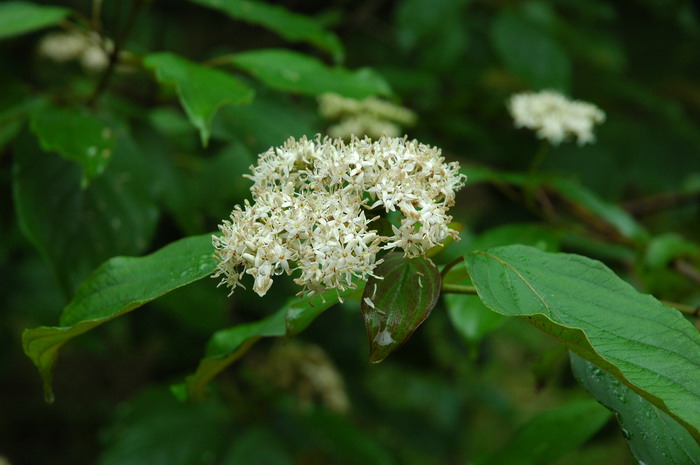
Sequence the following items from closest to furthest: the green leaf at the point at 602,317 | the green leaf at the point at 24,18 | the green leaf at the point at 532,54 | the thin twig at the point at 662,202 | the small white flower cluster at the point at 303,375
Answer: the green leaf at the point at 602,317, the green leaf at the point at 24,18, the thin twig at the point at 662,202, the green leaf at the point at 532,54, the small white flower cluster at the point at 303,375

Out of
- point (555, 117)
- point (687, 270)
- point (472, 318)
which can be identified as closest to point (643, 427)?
point (472, 318)

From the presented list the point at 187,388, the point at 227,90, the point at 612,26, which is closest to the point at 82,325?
the point at 187,388

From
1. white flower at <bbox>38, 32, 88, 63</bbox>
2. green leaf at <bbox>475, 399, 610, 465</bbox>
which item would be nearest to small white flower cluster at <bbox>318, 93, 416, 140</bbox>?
white flower at <bbox>38, 32, 88, 63</bbox>

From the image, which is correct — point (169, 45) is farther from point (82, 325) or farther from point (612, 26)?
point (82, 325)

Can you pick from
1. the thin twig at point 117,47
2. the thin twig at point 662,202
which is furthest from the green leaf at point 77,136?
the thin twig at point 662,202

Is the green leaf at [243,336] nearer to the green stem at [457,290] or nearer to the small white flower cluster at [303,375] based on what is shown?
the green stem at [457,290]
